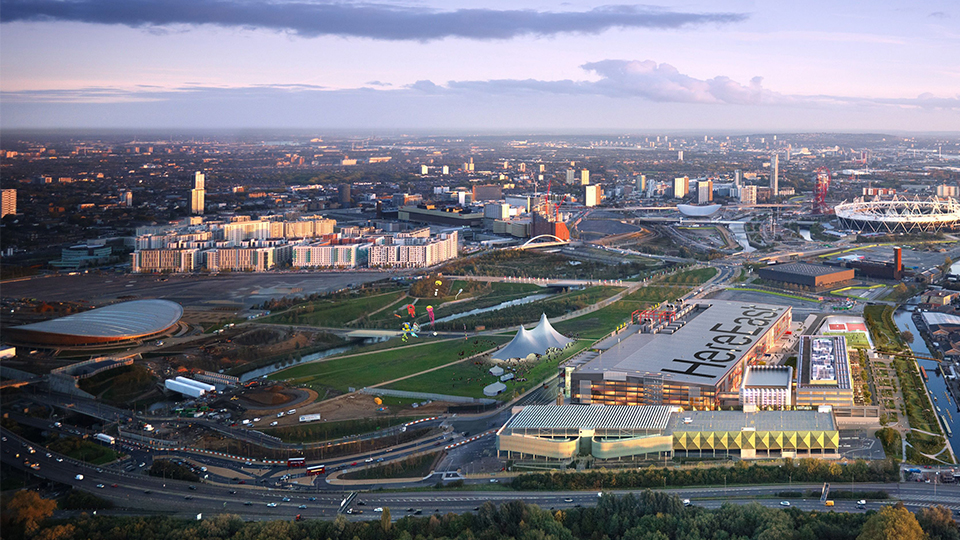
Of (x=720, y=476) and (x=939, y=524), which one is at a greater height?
(x=939, y=524)

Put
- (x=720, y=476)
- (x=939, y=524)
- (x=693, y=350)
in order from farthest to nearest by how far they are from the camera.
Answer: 1. (x=693, y=350)
2. (x=720, y=476)
3. (x=939, y=524)

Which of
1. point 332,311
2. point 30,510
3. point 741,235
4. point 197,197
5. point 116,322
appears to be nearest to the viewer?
point 30,510

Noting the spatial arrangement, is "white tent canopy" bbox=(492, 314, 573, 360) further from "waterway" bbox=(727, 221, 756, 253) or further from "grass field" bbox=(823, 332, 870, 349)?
"waterway" bbox=(727, 221, 756, 253)

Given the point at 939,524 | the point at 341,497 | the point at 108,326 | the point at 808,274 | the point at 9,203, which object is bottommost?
the point at 341,497

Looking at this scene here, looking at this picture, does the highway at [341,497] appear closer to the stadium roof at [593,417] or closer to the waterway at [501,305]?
the stadium roof at [593,417]

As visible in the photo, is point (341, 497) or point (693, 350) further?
point (693, 350)

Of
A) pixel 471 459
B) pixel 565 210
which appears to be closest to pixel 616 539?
pixel 471 459

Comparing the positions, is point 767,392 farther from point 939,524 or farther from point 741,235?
point 741,235


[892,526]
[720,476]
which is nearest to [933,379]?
[720,476]
